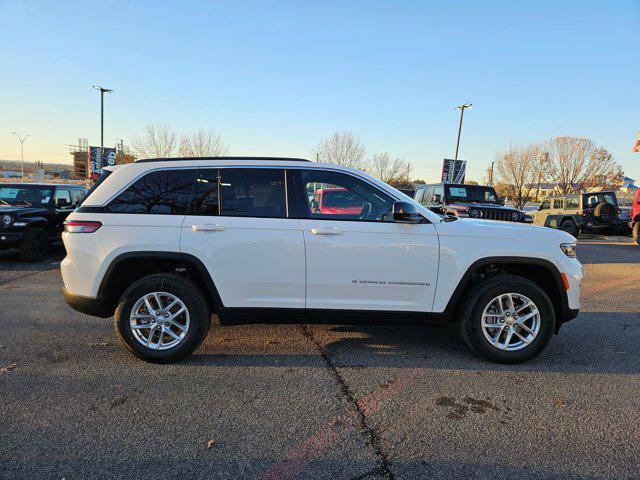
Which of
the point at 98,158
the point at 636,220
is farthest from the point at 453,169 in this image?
the point at 98,158

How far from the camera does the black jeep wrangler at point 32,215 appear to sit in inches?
357

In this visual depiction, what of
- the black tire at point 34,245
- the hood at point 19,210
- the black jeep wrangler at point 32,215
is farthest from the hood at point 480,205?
the hood at point 19,210

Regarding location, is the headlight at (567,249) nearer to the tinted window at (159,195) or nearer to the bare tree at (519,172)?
the tinted window at (159,195)

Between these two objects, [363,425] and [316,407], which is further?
[316,407]

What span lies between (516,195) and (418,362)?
152ft

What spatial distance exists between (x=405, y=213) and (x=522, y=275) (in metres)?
1.48

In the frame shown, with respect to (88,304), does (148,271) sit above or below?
above

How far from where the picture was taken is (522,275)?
4.18 metres

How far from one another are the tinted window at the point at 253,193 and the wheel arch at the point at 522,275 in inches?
70.0

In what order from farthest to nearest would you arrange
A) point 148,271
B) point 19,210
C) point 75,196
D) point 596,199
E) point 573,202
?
point 573,202 < point 596,199 < point 75,196 < point 19,210 < point 148,271

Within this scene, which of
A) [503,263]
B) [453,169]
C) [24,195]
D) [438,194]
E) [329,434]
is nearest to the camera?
[329,434]

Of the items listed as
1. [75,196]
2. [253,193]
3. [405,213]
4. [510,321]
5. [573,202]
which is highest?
[573,202]

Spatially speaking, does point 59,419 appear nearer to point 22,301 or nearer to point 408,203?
point 408,203

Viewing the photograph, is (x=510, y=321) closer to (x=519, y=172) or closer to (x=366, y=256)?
(x=366, y=256)
